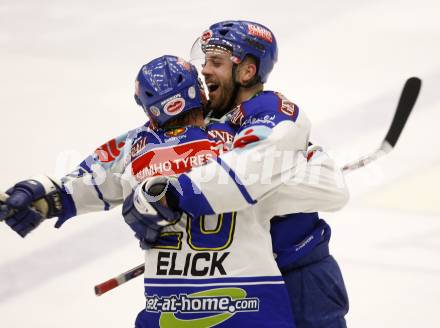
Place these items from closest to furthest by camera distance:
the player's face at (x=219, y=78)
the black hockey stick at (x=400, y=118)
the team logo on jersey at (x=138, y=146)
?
1. the team logo on jersey at (x=138, y=146)
2. the player's face at (x=219, y=78)
3. the black hockey stick at (x=400, y=118)

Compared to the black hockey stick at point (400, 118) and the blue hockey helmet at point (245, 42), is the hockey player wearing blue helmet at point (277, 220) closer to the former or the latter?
the blue hockey helmet at point (245, 42)

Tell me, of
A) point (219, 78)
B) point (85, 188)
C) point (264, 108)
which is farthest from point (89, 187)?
point (264, 108)

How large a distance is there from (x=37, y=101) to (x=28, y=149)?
49 cm

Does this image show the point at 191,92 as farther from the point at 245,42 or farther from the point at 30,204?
the point at 30,204

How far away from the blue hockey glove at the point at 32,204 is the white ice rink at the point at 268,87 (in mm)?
875

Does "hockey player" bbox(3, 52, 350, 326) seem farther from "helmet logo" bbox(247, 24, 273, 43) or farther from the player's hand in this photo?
"helmet logo" bbox(247, 24, 273, 43)

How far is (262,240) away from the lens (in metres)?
2.59

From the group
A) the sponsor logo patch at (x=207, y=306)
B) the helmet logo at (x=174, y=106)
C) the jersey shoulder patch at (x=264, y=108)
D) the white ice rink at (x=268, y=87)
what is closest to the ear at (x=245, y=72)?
the jersey shoulder patch at (x=264, y=108)

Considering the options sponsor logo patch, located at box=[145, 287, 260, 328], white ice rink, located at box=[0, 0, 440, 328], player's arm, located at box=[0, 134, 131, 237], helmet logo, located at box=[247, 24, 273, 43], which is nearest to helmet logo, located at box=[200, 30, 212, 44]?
helmet logo, located at box=[247, 24, 273, 43]

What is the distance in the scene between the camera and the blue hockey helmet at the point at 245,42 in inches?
109

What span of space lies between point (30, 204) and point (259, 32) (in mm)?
→ 830

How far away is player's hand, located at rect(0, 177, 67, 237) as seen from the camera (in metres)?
2.65

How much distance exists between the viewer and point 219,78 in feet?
9.18

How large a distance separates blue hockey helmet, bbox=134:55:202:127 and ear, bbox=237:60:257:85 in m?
0.18
